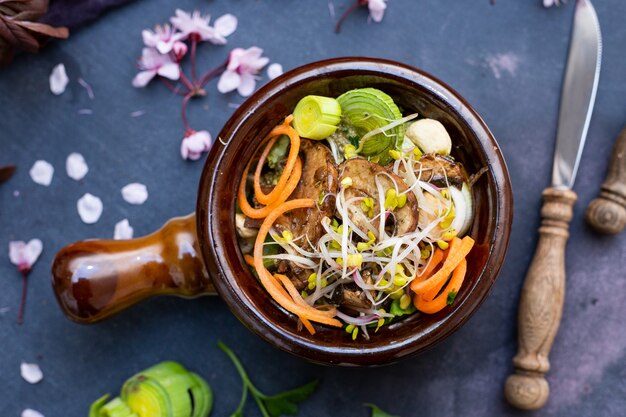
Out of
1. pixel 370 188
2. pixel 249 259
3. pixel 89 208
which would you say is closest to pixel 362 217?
pixel 370 188

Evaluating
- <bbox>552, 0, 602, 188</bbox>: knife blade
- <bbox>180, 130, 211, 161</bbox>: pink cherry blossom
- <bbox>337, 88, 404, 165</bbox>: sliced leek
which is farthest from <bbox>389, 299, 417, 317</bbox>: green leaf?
<bbox>180, 130, 211, 161</bbox>: pink cherry blossom

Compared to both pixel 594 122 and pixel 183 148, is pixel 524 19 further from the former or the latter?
pixel 183 148

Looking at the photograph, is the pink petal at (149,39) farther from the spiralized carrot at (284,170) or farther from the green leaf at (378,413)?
the green leaf at (378,413)

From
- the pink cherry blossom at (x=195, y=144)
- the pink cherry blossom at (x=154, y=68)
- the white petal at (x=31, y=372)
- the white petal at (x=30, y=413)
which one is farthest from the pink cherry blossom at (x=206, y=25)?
the white petal at (x=30, y=413)

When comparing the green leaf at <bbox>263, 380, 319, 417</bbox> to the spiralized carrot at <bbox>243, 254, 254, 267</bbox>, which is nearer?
the spiralized carrot at <bbox>243, 254, 254, 267</bbox>

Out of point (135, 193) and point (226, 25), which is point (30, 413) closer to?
point (135, 193)

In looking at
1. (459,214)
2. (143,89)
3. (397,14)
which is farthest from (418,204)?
(143,89)

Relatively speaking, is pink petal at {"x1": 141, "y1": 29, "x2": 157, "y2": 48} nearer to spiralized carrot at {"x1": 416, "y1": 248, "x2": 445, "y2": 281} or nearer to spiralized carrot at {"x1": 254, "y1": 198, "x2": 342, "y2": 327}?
spiralized carrot at {"x1": 254, "y1": 198, "x2": 342, "y2": 327}
